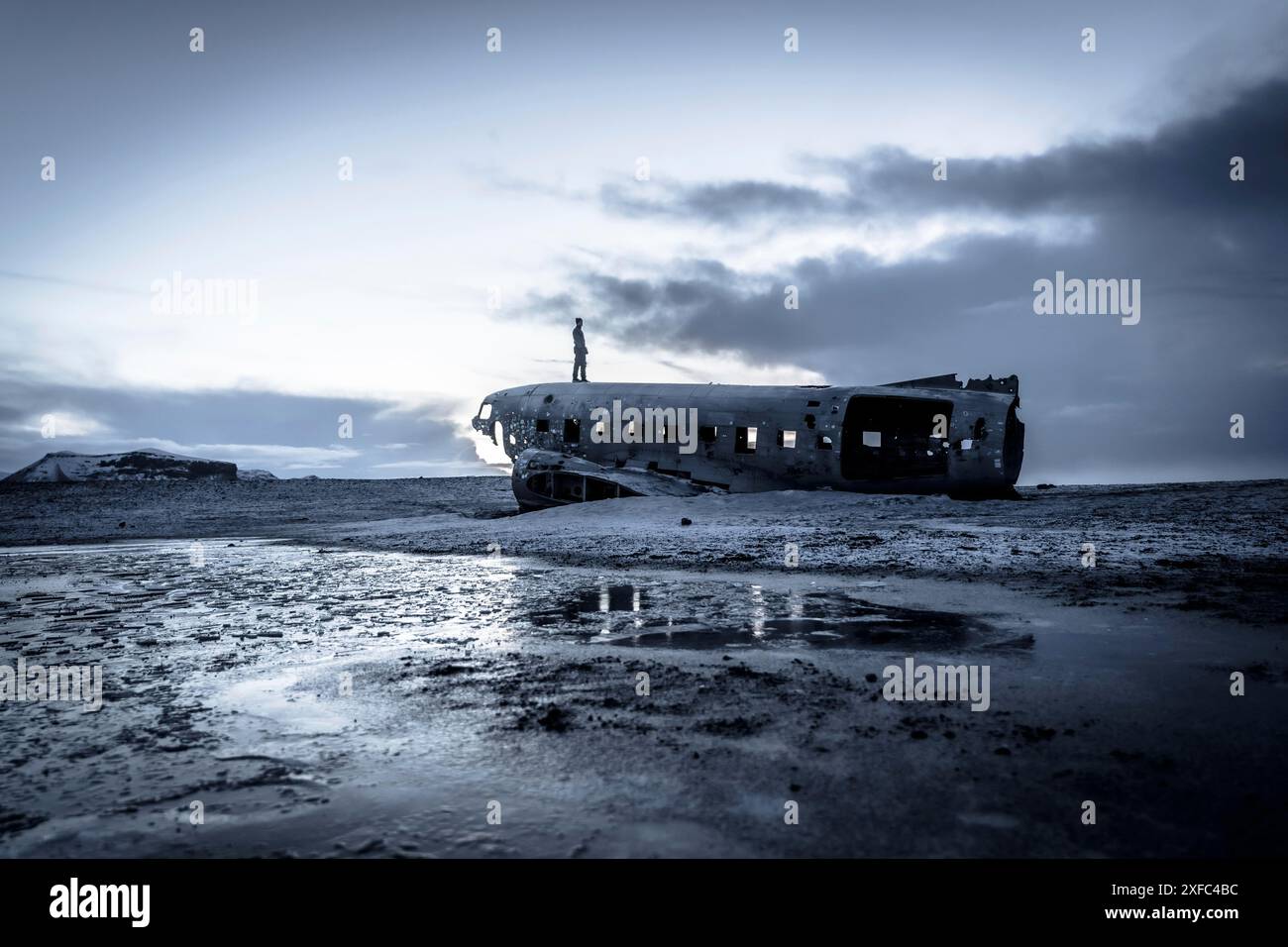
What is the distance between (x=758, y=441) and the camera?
68.7ft

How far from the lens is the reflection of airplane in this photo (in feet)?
64.2

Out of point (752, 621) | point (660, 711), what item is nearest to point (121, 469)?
point (752, 621)

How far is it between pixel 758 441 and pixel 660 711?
57.6 feet

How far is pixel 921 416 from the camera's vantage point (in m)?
23.7

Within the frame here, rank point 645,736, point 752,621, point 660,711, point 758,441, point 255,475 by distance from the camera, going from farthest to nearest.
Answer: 1. point 255,475
2. point 758,441
3. point 752,621
4. point 660,711
5. point 645,736

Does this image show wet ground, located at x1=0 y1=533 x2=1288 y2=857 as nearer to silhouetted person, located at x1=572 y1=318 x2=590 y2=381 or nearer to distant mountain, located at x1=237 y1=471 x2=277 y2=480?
silhouetted person, located at x1=572 y1=318 x2=590 y2=381

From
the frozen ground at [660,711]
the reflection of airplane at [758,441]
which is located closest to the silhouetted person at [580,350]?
the reflection of airplane at [758,441]

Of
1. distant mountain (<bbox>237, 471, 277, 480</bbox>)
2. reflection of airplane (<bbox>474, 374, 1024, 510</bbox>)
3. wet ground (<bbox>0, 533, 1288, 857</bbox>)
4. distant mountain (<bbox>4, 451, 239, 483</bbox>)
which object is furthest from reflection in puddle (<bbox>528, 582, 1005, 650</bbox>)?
distant mountain (<bbox>237, 471, 277, 480</bbox>)

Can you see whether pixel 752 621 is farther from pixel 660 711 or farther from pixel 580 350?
pixel 580 350

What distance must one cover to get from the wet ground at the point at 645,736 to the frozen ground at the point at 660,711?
19 mm

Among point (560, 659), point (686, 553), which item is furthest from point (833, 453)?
point (560, 659)
